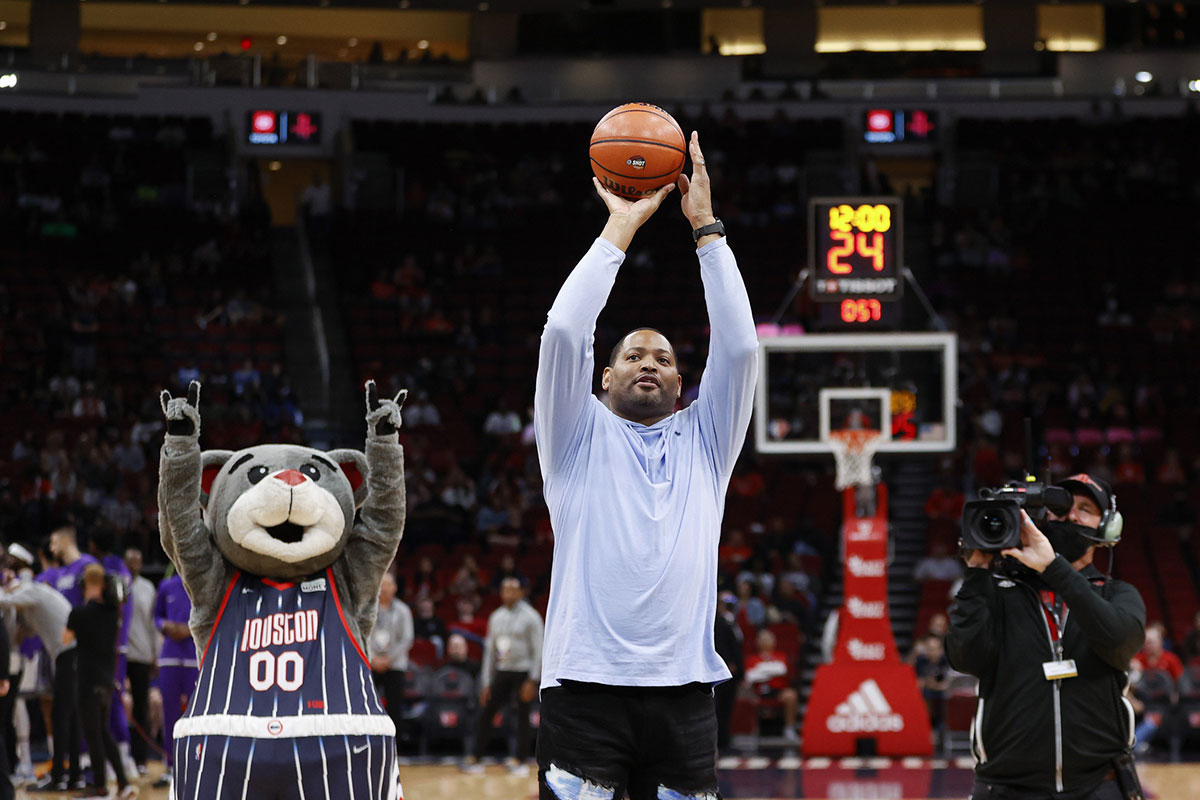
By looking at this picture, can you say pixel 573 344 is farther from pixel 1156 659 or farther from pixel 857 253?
pixel 1156 659

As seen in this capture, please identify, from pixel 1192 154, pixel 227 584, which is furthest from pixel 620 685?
pixel 1192 154

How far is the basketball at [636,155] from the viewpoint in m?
3.88

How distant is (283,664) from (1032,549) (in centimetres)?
205

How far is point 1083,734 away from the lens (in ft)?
14.2

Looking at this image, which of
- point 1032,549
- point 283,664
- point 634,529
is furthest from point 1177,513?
point 634,529

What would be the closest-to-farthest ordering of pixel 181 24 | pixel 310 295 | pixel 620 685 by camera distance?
pixel 620 685
pixel 310 295
pixel 181 24

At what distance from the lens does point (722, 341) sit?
3738 millimetres

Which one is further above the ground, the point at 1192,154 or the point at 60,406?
the point at 1192,154

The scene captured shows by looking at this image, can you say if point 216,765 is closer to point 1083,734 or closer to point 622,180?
point 622,180

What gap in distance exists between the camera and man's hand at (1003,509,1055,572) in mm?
4262

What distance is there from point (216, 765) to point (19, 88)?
19956 mm

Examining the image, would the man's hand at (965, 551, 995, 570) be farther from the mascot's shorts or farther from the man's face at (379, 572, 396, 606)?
the man's face at (379, 572, 396, 606)

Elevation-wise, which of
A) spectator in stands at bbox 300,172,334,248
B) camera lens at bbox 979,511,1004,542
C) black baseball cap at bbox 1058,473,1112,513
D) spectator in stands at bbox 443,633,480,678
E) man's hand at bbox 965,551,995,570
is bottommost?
spectator in stands at bbox 443,633,480,678

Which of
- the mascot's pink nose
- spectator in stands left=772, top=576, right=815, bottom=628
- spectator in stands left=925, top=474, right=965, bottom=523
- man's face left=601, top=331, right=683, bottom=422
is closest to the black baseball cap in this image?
man's face left=601, top=331, right=683, bottom=422
